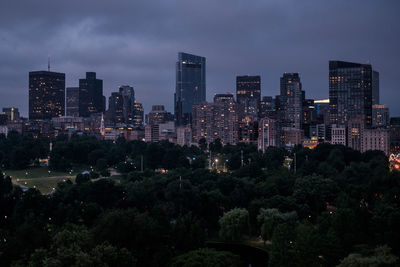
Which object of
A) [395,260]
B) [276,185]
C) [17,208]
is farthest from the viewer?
[276,185]

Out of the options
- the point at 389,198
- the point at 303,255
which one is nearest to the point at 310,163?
the point at 389,198

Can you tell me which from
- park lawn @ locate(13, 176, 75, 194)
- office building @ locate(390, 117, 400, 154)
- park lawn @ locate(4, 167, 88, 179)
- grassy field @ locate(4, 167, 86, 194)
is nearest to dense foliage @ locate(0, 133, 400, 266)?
park lawn @ locate(13, 176, 75, 194)

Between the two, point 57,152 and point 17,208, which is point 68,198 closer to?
point 17,208

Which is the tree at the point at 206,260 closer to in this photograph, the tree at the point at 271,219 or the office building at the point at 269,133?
the tree at the point at 271,219

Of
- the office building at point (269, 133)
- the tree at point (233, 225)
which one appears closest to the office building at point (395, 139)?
the office building at point (269, 133)

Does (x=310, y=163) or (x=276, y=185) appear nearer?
(x=276, y=185)

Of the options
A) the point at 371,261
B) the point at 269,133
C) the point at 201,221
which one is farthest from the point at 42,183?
the point at 269,133

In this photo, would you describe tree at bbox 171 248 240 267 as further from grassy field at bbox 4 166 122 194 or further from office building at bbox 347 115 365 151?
office building at bbox 347 115 365 151

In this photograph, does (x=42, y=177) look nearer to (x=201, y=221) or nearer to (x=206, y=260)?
(x=201, y=221)
